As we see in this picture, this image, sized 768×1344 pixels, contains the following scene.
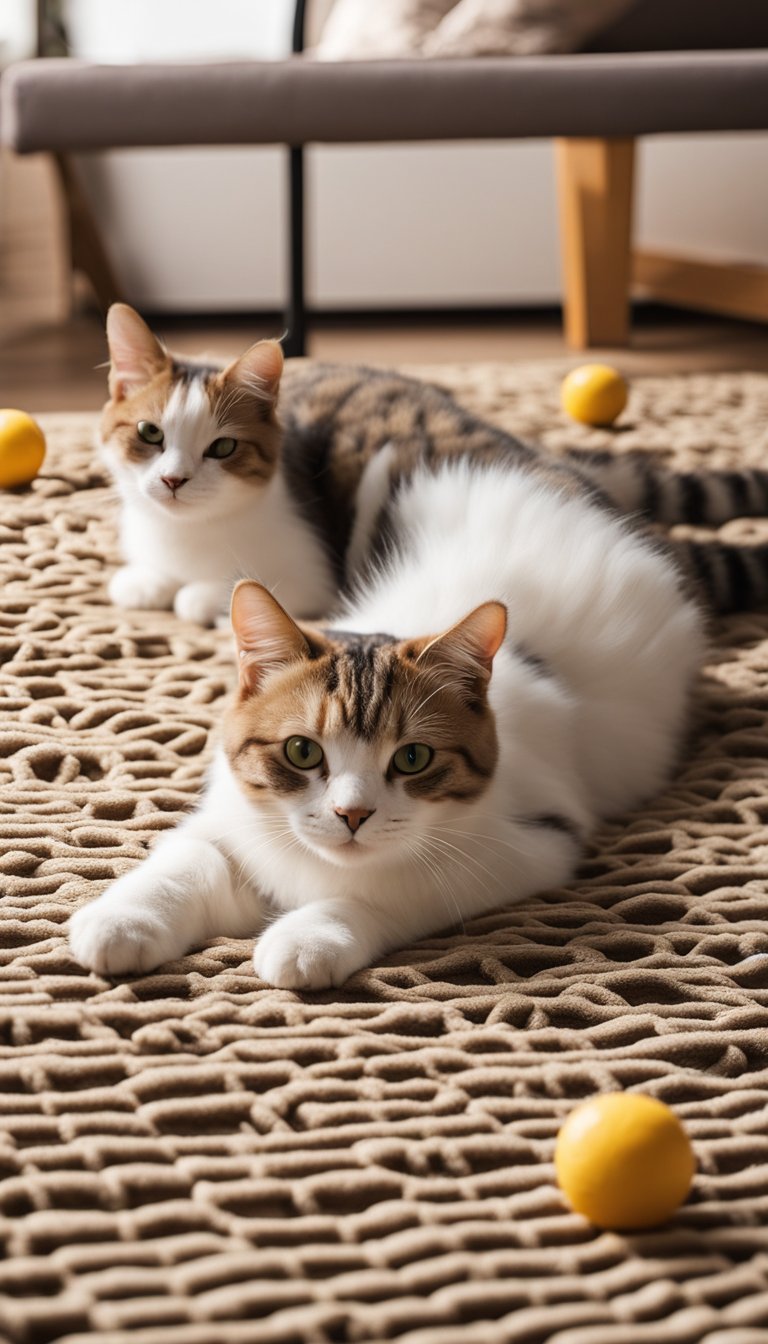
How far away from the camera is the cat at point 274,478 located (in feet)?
5.59

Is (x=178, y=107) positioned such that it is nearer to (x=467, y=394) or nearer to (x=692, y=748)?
(x=467, y=394)

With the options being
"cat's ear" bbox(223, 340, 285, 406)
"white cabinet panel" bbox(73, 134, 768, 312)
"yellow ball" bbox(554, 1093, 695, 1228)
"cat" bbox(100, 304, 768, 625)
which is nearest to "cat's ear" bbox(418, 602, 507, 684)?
"yellow ball" bbox(554, 1093, 695, 1228)

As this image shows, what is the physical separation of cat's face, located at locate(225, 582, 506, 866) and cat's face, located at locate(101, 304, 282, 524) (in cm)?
62

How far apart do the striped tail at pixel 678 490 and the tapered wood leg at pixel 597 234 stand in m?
1.76

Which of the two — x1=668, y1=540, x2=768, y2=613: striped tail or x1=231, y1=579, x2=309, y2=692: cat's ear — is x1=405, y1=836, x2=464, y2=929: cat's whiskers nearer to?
x1=231, y1=579, x2=309, y2=692: cat's ear

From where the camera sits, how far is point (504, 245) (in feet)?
13.7

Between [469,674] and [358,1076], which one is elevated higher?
[469,674]

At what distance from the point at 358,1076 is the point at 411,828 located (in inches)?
7.6

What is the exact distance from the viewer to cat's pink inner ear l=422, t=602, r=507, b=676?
108 centimetres

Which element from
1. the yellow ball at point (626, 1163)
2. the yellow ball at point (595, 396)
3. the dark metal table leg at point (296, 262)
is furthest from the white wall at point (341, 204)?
the yellow ball at point (626, 1163)

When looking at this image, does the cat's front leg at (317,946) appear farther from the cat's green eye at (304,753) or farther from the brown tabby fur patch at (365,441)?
the brown tabby fur patch at (365,441)

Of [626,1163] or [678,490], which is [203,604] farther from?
[626,1163]

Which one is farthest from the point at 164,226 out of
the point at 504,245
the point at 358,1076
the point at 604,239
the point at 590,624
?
the point at 358,1076

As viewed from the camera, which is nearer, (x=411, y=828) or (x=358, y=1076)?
(x=358, y=1076)
